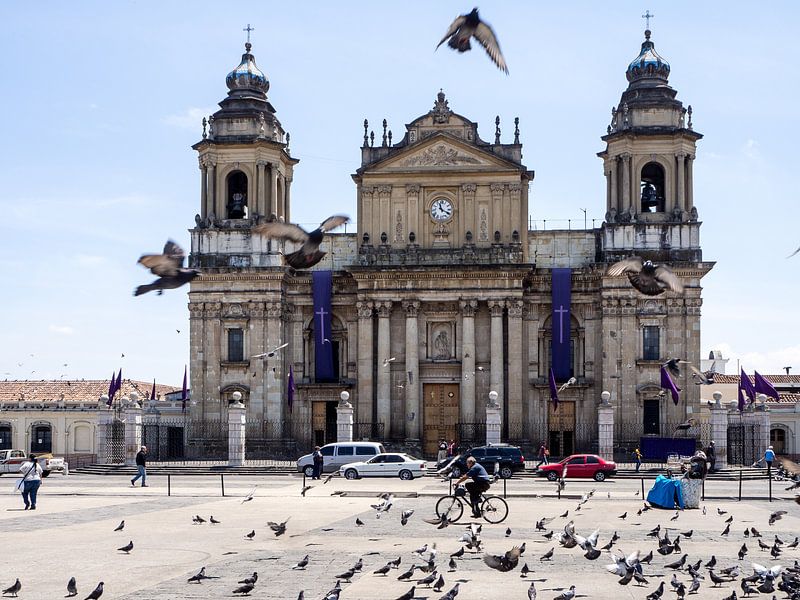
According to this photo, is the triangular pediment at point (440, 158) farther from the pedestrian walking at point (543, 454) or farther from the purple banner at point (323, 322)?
the pedestrian walking at point (543, 454)

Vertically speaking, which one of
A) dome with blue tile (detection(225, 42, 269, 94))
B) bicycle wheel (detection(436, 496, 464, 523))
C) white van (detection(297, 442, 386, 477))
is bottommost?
white van (detection(297, 442, 386, 477))

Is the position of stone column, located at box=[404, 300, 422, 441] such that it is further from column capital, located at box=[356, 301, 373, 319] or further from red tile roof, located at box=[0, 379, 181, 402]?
red tile roof, located at box=[0, 379, 181, 402]

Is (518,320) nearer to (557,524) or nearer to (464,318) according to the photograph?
(464,318)

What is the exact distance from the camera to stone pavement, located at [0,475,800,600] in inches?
621

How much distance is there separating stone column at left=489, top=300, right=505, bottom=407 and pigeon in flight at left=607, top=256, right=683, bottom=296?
78.0 ft

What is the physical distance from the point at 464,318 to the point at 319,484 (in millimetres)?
16968

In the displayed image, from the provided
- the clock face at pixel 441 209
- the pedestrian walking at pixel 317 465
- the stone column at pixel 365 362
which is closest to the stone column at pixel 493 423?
the stone column at pixel 365 362

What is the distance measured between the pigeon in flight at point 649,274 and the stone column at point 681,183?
25141 millimetres

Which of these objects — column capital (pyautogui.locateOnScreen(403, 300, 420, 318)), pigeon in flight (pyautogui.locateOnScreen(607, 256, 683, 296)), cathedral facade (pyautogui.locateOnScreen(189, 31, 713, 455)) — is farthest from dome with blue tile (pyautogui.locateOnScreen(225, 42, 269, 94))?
pigeon in flight (pyautogui.locateOnScreen(607, 256, 683, 296))

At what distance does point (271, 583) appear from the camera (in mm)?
15984

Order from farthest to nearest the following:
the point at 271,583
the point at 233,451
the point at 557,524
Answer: the point at 233,451 → the point at 557,524 → the point at 271,583

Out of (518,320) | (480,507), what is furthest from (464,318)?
(480,507)

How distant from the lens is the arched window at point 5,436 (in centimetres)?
6962

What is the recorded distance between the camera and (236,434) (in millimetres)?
51781
